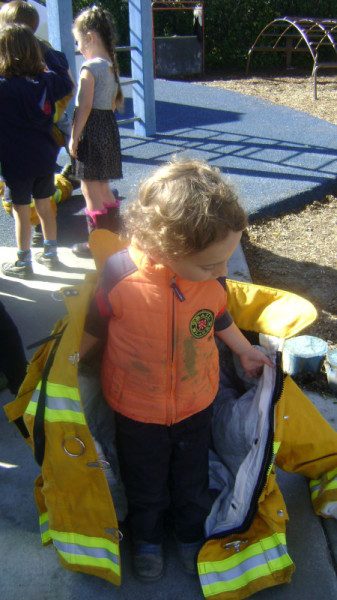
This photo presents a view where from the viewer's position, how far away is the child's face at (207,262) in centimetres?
163

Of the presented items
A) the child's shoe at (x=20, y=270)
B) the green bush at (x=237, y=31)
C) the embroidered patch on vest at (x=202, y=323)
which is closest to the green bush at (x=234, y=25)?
the green bush at (x=237, y=31)

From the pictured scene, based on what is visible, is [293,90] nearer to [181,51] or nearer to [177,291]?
[181,51]

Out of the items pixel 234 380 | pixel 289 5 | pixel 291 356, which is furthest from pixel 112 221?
pixel 289 5

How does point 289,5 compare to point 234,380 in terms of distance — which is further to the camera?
point 289,5

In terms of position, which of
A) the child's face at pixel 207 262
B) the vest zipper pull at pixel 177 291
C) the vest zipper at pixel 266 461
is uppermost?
the child's face at pixel 207 262

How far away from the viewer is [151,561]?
76.8 inches

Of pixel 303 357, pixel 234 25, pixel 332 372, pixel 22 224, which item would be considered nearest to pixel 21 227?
pixel 22 224

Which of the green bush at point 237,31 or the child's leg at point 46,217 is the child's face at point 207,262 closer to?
the child's leg at point 46,217

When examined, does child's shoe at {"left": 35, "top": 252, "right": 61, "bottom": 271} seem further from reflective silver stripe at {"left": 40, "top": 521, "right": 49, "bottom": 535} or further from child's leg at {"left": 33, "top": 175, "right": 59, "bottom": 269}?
reflective silver stripe at {"left": 40, "top": 521, "right": 49, "bottom": 535}

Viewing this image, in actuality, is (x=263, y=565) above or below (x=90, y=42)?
below

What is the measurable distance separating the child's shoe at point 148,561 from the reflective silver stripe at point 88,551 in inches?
5.8

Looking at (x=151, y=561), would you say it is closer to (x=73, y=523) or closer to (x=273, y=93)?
(x=73, y=523)

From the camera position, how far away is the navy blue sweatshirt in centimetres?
330

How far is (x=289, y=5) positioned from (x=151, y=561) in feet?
51.0
